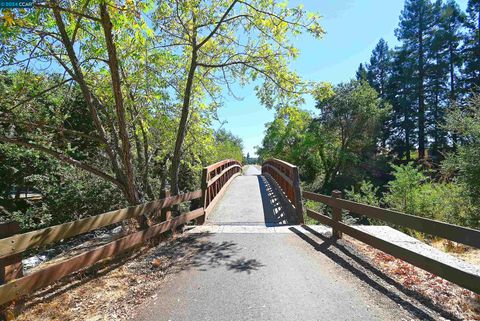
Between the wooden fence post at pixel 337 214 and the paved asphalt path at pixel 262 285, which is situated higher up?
the wooden fence post at pixel 337 214

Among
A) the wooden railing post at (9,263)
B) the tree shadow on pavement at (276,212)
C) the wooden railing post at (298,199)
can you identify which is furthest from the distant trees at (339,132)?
the wooden railing post at (9,263)

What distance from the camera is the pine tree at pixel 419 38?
110ft

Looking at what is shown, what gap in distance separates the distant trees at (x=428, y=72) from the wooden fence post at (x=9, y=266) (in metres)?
32.5

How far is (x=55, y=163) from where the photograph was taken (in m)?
10.3

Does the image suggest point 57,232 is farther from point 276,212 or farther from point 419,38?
point 419,38

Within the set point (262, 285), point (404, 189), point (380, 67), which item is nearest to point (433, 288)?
→ point (262, 285)

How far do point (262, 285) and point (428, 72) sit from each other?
38.5m

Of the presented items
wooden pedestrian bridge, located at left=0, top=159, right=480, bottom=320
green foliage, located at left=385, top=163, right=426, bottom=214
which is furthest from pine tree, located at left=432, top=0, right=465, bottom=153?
wooden pedestrian bridge, located at left=0, top=159, right=480, bottom=320

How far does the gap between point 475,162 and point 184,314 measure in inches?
375

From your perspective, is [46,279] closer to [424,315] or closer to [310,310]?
[310,310]

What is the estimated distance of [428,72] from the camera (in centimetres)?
3484

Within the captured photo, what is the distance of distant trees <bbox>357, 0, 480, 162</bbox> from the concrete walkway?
2884cm

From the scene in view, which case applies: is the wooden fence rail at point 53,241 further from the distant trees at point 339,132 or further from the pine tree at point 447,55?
the pine tree at point 447,55

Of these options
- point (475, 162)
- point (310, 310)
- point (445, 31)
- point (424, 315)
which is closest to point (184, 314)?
point (310, 310)
